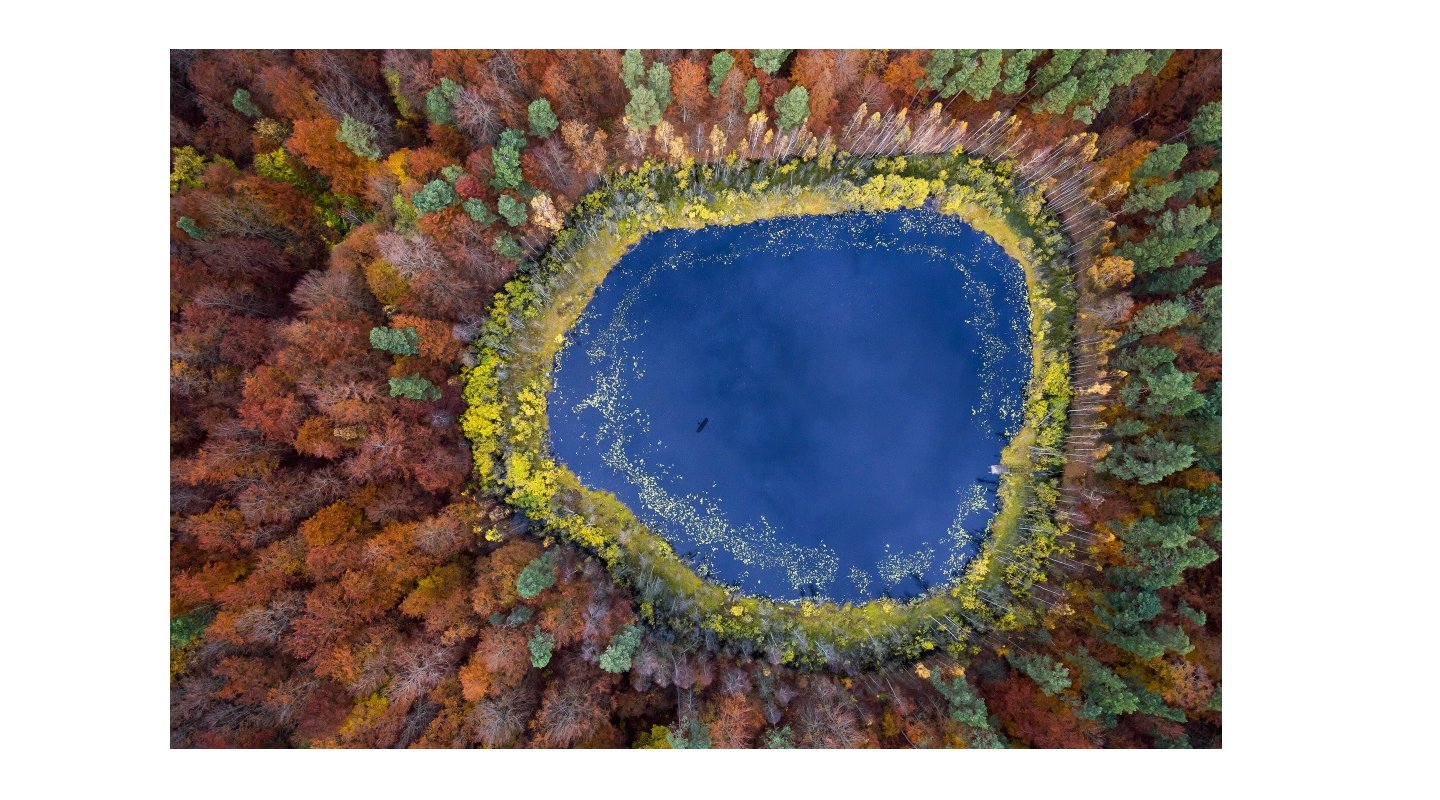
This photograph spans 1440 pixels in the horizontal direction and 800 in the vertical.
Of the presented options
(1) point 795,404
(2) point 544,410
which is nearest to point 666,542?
(2) point 544,410

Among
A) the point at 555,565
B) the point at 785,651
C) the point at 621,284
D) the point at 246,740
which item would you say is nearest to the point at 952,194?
the point at 621,284

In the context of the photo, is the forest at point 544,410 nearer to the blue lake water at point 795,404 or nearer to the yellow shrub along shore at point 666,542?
the yellow shrub along shore at point 666,542

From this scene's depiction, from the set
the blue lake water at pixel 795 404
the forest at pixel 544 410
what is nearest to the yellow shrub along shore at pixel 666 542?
the forest at pixel 544 410

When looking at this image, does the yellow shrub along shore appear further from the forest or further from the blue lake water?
the blue lake water

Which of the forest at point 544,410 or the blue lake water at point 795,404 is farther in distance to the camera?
the blue lake water at point 795,404

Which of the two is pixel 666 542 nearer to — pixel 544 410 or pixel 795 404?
pixel 544 410

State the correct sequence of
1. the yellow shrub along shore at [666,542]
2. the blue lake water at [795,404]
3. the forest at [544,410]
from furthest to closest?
1. the blue lake water at [795,404]
2. the yellow shrub along shore at [666,542]
3. the forest at [544,410]
